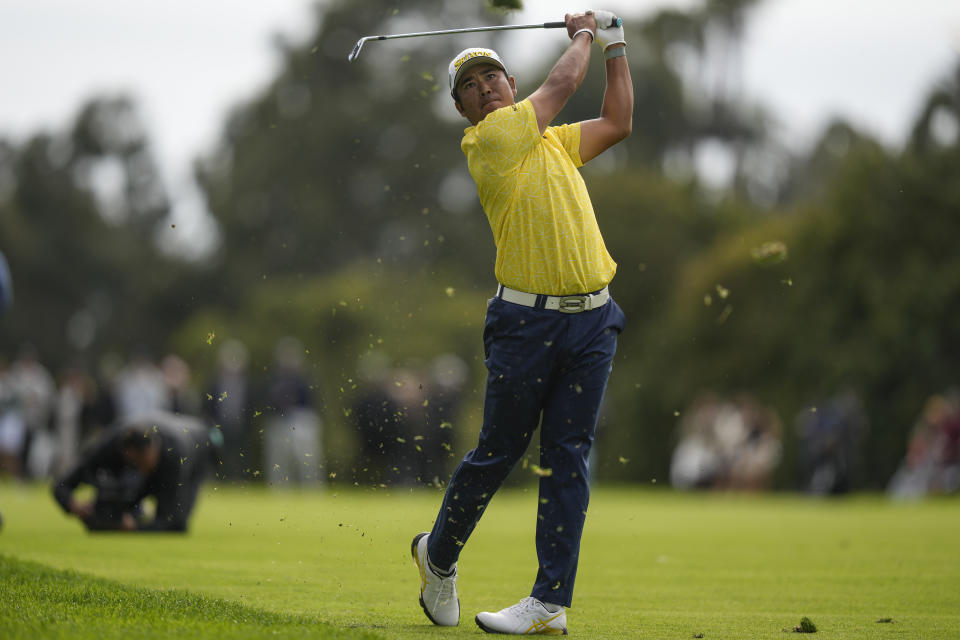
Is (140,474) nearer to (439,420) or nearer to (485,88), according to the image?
(485,88)

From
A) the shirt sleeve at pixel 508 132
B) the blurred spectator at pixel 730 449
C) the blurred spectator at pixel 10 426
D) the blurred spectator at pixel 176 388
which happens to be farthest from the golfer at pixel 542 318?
the blurred spectator at pixel 730 449

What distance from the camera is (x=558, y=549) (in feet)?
19.2

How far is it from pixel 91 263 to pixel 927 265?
132 feet

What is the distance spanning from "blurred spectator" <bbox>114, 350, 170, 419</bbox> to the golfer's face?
1754cm

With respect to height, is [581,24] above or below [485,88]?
above

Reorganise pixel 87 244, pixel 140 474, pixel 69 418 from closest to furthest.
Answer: pixel 140 474 → pixel 69 418 → pixel 87 244

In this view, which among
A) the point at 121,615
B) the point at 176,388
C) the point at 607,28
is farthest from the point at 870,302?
the point at 121,615

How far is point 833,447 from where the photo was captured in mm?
24438

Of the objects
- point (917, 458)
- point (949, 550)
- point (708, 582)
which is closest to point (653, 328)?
point (917, 458)

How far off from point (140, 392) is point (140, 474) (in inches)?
482

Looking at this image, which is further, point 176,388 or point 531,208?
point 176,388

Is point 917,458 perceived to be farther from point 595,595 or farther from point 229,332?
point 229,332

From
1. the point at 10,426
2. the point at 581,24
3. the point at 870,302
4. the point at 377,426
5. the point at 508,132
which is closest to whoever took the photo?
the point at 508,132

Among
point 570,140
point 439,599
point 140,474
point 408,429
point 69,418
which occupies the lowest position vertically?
point 69,418
